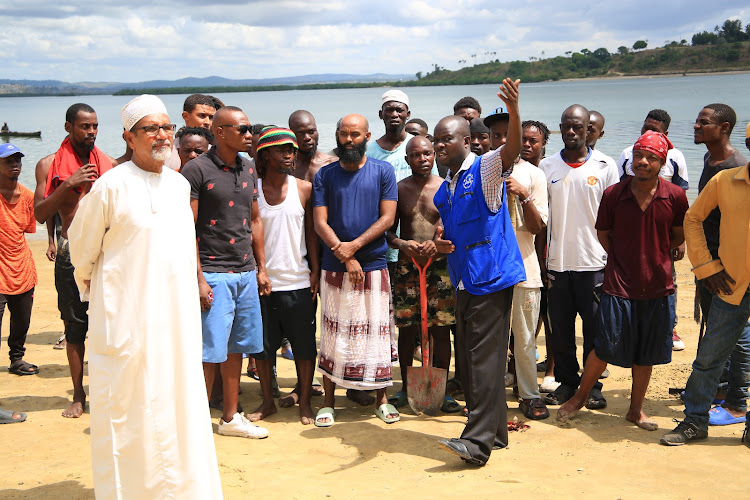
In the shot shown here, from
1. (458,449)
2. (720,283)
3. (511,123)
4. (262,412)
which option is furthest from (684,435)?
(262,412)

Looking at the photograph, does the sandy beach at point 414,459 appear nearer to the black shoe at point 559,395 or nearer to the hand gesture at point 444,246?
the black shoe at point 559,395

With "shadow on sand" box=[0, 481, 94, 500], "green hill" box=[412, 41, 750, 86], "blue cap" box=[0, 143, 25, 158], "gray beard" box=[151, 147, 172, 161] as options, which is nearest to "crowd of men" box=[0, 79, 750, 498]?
"gray beard" box=[151, 147, 172, 161]

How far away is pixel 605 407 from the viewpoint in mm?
6348

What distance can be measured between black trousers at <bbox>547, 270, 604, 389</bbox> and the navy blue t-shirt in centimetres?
163

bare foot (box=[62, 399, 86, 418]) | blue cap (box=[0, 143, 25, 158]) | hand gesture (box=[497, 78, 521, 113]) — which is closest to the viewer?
hand gesture (box=[497, 78, 521, 113])

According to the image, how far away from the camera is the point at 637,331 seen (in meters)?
5.71

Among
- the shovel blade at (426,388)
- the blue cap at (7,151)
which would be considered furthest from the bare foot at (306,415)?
the blue cap at (7,151)

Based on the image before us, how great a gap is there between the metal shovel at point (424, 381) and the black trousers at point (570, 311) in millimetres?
1139

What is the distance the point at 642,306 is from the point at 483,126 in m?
2.36

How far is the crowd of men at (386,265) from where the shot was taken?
4.02 meters

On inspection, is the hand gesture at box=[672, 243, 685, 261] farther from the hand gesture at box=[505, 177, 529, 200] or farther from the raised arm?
the raised arm

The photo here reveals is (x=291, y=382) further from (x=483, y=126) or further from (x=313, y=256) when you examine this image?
(x=483, y=126)

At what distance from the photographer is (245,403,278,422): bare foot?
20.2 feet

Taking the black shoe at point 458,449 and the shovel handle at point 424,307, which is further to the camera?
the shovel handle at point 424,307
